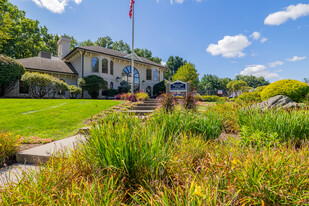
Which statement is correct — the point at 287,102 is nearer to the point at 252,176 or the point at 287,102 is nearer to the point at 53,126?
the point at 252,176

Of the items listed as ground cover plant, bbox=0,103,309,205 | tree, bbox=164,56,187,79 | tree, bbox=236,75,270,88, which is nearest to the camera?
ground cover plant, bbox=0,103,309,205

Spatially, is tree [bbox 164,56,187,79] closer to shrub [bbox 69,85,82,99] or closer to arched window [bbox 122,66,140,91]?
arched window [bbox 122,66,140,91]

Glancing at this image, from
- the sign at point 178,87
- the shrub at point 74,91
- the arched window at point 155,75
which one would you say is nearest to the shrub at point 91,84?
the shrub at point 74,91

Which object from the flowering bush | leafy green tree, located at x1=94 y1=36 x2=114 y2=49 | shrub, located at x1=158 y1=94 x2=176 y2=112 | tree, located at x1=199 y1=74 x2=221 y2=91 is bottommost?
the flowering bush

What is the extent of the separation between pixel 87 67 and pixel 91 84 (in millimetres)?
2903

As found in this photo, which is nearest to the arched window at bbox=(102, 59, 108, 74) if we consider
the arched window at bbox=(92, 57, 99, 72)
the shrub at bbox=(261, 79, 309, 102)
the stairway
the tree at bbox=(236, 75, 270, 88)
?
the arched window at bbox=(92, 57, 99, 72)

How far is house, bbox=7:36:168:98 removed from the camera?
17812mm

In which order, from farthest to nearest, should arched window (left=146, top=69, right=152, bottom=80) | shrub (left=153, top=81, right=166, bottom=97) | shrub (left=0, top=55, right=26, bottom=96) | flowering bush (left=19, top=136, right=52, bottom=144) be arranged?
arched window (left=146, top=69, right=152, bottom=80)
shrub (left=153, top=81, right=166, bottom=97)
shrub (left=0, top=55, right=26, bottom=96)
flowering bush (left=19, top=136, right=52, bottom=144)

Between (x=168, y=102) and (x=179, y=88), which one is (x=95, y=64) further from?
(x=168, y=102)

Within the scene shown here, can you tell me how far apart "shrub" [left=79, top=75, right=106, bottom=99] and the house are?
1133mm

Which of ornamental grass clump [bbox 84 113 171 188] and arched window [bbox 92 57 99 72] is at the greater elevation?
arched window [bbox 92 57 99 72]

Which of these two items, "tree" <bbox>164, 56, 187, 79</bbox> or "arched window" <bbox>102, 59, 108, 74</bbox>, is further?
"tree" <bbox>164, 56, 187, 79</bbox>

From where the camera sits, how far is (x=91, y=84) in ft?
58.3

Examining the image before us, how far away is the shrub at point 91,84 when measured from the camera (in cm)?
1770
